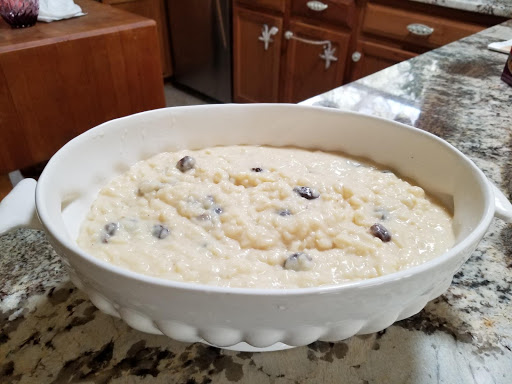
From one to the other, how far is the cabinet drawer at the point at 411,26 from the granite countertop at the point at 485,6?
76 millimetres

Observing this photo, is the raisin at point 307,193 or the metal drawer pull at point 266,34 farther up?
the raisin at point 307,193

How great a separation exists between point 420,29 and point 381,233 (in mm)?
1751

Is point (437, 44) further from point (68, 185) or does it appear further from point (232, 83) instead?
point (68, 185)

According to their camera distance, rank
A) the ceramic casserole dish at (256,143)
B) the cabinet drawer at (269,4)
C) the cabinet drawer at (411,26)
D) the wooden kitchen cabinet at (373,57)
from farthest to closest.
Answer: the cabinet drawer at (269,4) < the wooden kitchen cabinet at (373,57) < the cabinet drawer at (411,26) < the ceramic casserole dish at (256,143)

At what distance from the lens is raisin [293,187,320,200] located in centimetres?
61

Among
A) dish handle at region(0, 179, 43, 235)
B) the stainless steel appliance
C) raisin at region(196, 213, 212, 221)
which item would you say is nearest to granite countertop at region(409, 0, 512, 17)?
the stainless steel appliance

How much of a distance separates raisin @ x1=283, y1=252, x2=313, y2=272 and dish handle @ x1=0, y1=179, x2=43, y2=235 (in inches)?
10.6

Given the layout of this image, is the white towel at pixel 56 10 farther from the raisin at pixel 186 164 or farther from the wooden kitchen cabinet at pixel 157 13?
the raisin at pixel 186 164

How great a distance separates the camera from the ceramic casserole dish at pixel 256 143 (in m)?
0.34

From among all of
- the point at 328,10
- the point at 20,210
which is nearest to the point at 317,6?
the point at 328,10

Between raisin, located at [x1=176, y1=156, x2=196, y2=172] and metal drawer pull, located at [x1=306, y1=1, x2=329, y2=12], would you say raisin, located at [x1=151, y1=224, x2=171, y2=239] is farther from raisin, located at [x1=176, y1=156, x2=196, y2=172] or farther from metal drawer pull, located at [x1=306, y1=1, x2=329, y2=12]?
metal drawer pull, located at [x1=306, y1=1, x2=329, y2=12]

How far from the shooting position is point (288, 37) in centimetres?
251

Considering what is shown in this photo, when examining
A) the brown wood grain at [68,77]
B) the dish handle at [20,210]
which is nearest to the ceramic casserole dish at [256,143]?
the dish handle at [20,210]

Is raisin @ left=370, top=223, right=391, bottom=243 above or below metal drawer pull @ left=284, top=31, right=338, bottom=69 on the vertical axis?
above
